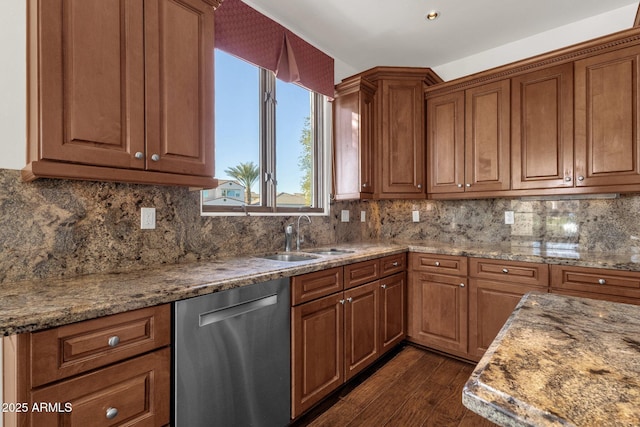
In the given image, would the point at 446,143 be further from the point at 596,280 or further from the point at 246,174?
the point at 246,174

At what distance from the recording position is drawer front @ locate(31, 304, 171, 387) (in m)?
0.94

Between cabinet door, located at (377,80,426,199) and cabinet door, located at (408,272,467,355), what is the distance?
2.74ft

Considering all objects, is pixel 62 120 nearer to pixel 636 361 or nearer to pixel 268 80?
pixel 268 80

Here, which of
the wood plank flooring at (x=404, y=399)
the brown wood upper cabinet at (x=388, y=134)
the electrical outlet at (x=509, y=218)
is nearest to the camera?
the wood plank flooring at (x=404, y=399)

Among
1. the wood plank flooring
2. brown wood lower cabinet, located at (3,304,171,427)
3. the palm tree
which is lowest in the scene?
the wood plank flooring

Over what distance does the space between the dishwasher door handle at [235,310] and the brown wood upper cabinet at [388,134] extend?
1.57 meters

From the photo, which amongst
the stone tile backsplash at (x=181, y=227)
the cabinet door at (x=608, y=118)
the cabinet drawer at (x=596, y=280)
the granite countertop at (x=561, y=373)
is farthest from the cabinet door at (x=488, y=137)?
the granite countertop at (x=561, y=373)

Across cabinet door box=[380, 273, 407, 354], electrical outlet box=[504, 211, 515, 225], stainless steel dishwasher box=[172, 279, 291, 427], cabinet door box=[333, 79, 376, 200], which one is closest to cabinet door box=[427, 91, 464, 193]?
electrical outlet box=[504, 211, 515, 225]

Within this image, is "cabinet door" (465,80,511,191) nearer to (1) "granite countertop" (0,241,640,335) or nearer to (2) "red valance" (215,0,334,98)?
(1) "granite countertop" (0,241,640,335)

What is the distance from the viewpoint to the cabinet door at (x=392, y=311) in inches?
97.9

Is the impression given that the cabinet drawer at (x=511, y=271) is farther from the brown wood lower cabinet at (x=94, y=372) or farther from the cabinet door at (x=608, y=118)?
the brown wood lower cabinet at (x=94, y=372)

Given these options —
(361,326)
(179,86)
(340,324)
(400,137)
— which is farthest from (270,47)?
(361,326)

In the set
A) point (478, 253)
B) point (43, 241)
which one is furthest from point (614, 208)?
point (43, 241)

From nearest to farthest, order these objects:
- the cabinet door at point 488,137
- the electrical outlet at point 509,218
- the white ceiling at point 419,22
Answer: the white ceiling at point 419,22 < the cabinet door at point 488,137 < the electrical outlet at point 509,218
